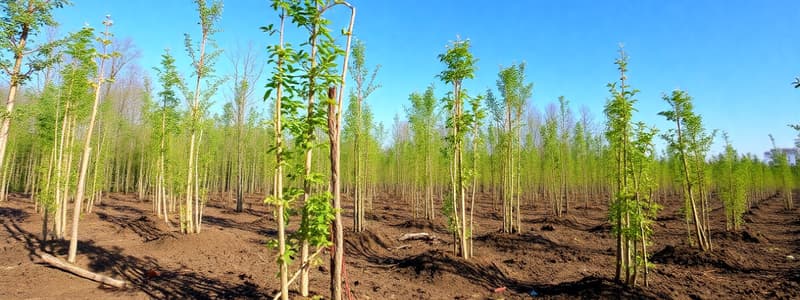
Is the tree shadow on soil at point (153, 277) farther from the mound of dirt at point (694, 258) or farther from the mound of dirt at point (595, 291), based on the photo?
the mound of dirt at point (694, 258)

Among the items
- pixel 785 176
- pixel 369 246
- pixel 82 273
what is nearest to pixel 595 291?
pixel 369 246

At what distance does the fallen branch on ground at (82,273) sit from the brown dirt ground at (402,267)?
0.11 metres

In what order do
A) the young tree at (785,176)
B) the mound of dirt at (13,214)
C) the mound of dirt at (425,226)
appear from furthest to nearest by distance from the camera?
the young tree at (785,176), the mound of dirt at (425,226), the mound of dirt at (13,214)

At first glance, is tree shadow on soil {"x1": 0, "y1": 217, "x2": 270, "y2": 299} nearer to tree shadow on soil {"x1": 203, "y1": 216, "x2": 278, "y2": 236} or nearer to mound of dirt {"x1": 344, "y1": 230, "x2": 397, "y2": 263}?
mound of dirt {"x1": 344, "y1": 230, "x2": 397, "y2": 263}

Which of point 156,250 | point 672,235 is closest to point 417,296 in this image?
point 156,250

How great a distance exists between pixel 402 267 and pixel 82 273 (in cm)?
613

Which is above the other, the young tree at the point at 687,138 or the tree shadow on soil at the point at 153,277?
the young tree at the point at 687,138

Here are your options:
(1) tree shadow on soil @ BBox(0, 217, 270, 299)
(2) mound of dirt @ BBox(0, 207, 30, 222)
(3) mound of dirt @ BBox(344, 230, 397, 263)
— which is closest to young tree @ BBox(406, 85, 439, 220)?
(3) mound of dirt @ BBox(344, 230, 397, 263)

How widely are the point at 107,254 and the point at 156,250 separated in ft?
3.31

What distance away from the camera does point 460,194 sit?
8.28 m

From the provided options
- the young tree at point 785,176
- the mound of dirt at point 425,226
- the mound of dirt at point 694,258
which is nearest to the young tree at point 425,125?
the mound of dirt at point 425,226

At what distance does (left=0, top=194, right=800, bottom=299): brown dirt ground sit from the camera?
6.42 meters

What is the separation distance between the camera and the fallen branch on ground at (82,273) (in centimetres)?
645

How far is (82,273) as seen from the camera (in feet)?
22.0
